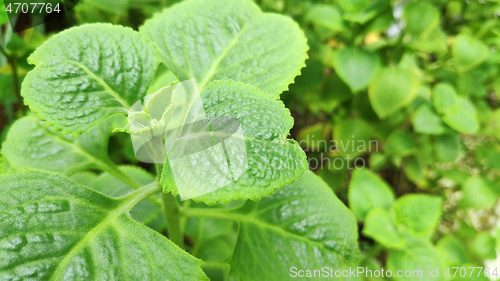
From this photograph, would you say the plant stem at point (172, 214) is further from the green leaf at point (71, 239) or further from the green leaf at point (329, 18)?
the green leaf at point (329, 18)

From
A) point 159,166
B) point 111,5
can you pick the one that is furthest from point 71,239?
point 111,5

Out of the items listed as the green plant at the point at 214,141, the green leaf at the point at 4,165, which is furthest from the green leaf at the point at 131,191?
the green leaf at the point at 4,165

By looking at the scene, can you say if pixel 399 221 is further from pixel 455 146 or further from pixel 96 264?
pixel 96 264

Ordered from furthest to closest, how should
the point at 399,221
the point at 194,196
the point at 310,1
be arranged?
the point at 310,1 → the point at 399,221 → the point at 194,196

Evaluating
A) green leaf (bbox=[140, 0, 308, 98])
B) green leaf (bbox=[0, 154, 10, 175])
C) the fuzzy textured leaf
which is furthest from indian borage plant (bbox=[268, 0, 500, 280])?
green leaf (bbox=[0, 154, 10, 175])

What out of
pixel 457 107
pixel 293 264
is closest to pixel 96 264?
pixel 293 264

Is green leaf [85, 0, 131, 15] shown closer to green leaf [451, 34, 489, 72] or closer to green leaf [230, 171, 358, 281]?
green leaf [230, 171, 358, 281]

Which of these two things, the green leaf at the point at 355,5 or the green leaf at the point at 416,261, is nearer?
the green leaf at the point at 416,261

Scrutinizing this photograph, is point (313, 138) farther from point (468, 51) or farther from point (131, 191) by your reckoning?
point (131, 191)

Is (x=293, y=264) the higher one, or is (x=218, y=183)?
(x=218, y=183)
